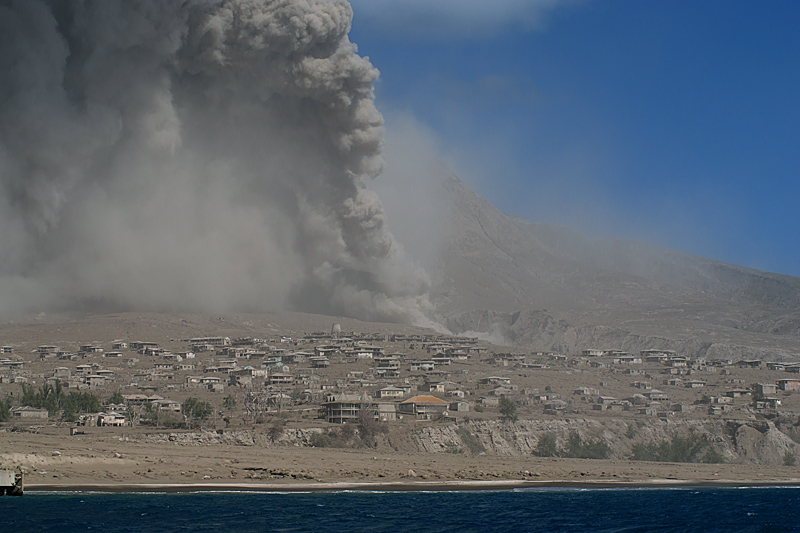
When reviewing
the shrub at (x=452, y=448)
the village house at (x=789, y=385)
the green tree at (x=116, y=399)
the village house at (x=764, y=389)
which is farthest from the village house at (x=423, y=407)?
the village house at (x=789, y=385)

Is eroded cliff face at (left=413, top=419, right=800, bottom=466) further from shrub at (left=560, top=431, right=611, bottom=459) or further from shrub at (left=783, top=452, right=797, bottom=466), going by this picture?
shrub at (left=560, top=431, right=611, bottom=459)

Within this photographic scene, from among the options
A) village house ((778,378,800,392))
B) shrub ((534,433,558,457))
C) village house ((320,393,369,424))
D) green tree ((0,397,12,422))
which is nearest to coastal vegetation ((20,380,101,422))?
green tree ((0,397,12,422))

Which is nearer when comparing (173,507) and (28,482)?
(173,507)

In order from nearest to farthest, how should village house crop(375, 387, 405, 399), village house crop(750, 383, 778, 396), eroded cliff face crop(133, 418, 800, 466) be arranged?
eroded cliff face crop(133, 418, 800, 466), village house crop(375, 387, 405, 399), village house crop(750, 383, 778, 396)

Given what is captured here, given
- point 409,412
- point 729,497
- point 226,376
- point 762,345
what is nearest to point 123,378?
point 226,376

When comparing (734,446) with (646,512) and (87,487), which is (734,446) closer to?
(646,512)

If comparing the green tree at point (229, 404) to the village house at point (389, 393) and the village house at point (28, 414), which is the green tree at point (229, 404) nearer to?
the village house at point (389, 393)
